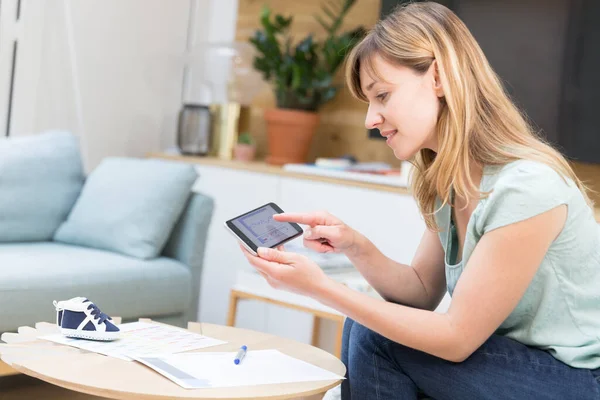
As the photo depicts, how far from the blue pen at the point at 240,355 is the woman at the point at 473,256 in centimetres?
16

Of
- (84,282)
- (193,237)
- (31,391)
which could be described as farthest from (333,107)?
(31,391)

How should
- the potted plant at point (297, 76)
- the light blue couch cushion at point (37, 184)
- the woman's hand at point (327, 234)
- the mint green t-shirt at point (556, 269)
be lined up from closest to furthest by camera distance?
1. the mint green t-shirt at point (556, 269)
2. the woman's hand at point (327, 234)
3. the light blue couch cushion at point (37, 184)
4. the potted plant at point (297, 76)

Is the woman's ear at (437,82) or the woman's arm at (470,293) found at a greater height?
the woman's ear at (437,82)

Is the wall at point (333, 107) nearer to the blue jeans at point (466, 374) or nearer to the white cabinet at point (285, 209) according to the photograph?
the white cabinet at point (285, 209)

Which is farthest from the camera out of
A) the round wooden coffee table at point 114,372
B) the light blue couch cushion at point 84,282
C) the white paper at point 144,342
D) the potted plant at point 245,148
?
the potted plant at point 245,148

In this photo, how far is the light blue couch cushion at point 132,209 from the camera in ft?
9.12

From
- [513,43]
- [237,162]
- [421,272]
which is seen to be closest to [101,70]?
[237,162]

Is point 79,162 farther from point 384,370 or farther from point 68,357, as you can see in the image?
point 384,370

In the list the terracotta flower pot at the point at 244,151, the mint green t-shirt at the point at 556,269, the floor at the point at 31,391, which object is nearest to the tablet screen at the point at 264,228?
the mint green t-shirt at the point at 556,269

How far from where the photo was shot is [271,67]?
352cm

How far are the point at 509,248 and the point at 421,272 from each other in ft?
1.39

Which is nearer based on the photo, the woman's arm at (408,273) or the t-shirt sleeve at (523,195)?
the t-shirt sleeve at (523,195)

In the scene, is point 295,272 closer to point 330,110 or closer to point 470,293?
point 470,293

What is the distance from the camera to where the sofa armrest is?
9.30 feet
